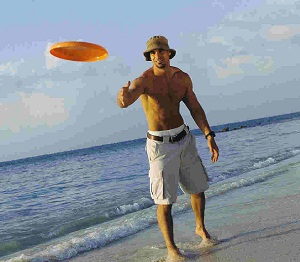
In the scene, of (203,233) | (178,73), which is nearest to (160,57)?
(178,73)

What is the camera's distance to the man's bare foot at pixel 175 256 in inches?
165

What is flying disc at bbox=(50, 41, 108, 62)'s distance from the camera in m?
4.23

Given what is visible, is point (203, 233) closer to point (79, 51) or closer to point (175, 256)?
point (175, 256)

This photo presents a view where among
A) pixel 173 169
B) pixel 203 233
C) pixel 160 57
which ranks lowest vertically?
pixel 203 233

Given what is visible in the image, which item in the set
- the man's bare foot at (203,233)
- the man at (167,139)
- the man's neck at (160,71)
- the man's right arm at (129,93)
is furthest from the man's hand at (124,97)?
the man's bare foot at (203,233)

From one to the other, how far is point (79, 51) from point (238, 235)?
8.31ft

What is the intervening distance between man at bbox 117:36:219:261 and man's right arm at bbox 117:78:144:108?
0.03 ft

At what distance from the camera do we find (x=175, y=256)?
13.9 feet

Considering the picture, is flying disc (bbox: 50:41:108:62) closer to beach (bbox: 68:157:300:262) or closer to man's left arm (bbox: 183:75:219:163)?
man's left arm (bbox: 183:75:219:163)

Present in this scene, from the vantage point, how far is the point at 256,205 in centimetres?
611

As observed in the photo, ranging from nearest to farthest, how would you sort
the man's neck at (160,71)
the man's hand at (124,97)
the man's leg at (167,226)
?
the man's hand at (124,97), the man's leg at (167,226), the man's neck at (160,71)

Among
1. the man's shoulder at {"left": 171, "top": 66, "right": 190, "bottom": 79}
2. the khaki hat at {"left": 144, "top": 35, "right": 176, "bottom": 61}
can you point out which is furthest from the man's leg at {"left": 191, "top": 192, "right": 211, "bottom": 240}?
the khaki hat at {"left": 144, "top": 35, "right": 176, "bottom": 61}

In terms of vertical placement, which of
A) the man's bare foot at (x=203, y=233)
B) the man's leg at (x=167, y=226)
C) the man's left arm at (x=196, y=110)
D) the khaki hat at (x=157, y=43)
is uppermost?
the khaki hat at (x=157, y=43)

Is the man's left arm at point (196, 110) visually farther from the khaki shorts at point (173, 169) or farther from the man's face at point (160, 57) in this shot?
the man's face at point (160, 57)
